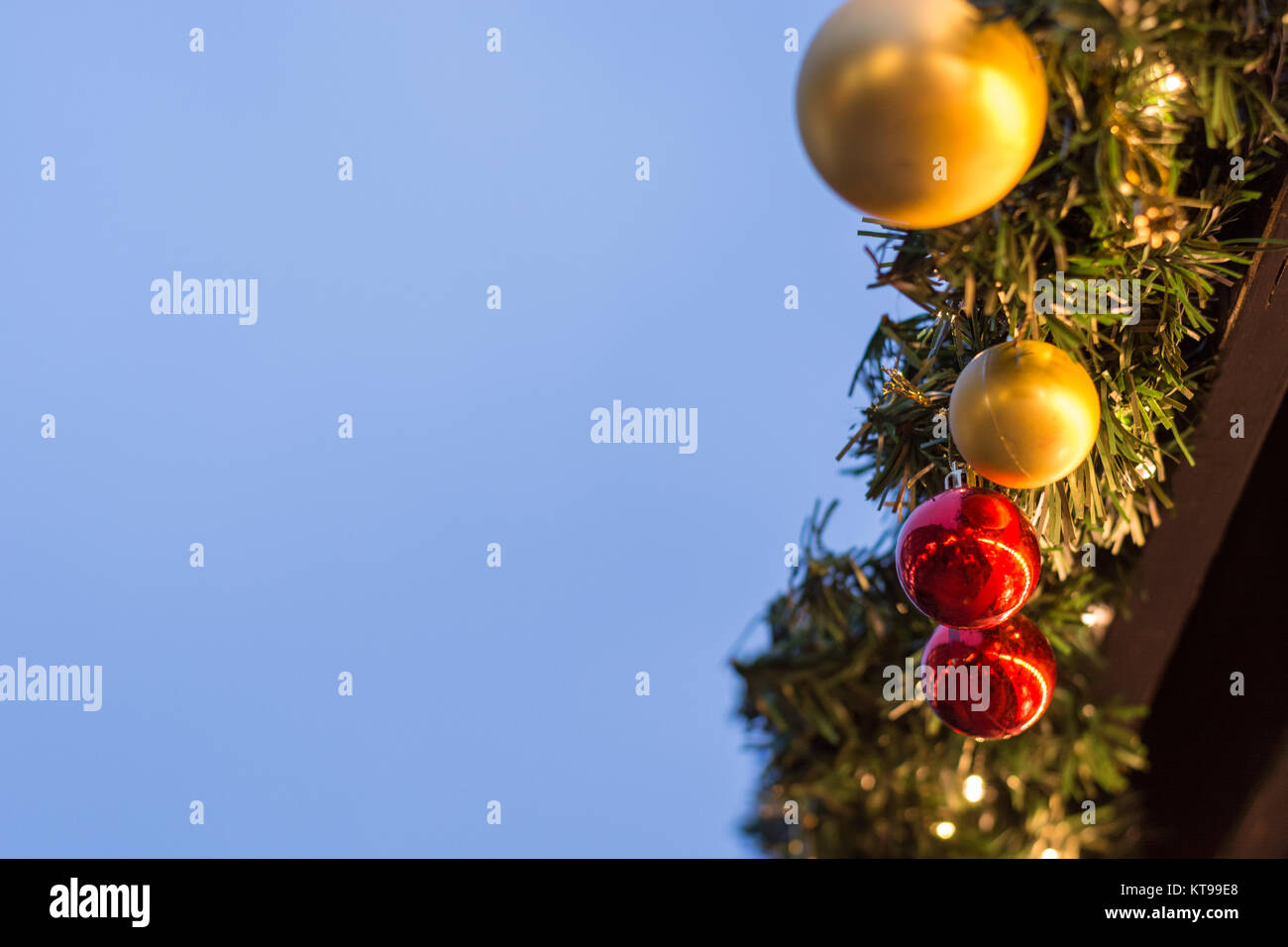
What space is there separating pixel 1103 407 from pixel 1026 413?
0.15 metres

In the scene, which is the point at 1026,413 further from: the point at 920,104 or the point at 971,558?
the point at 920,104

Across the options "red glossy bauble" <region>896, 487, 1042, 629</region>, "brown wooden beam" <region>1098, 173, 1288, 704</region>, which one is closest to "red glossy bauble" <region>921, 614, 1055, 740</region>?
"red glossy bauble" <region>896, 487, 1042, 629</region>

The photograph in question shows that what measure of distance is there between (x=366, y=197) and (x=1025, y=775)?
2409 mm

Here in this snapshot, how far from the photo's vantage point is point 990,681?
2.09 ft

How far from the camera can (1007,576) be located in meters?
0.58

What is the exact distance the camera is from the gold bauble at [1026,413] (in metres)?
0.53

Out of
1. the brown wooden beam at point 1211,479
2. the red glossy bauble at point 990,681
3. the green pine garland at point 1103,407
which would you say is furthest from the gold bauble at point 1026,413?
the brown wooden beam at point 1211,479

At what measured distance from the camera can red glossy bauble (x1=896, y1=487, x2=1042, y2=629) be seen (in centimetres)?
58

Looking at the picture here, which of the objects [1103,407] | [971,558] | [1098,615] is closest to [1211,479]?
[1098,615]

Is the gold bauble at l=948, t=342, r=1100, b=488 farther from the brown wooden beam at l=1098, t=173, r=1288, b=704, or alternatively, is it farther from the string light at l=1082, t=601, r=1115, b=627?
the string light at l=1082, t=601, r=1115, b=627

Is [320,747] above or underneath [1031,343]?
underneath

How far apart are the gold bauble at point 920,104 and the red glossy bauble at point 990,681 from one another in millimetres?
338
